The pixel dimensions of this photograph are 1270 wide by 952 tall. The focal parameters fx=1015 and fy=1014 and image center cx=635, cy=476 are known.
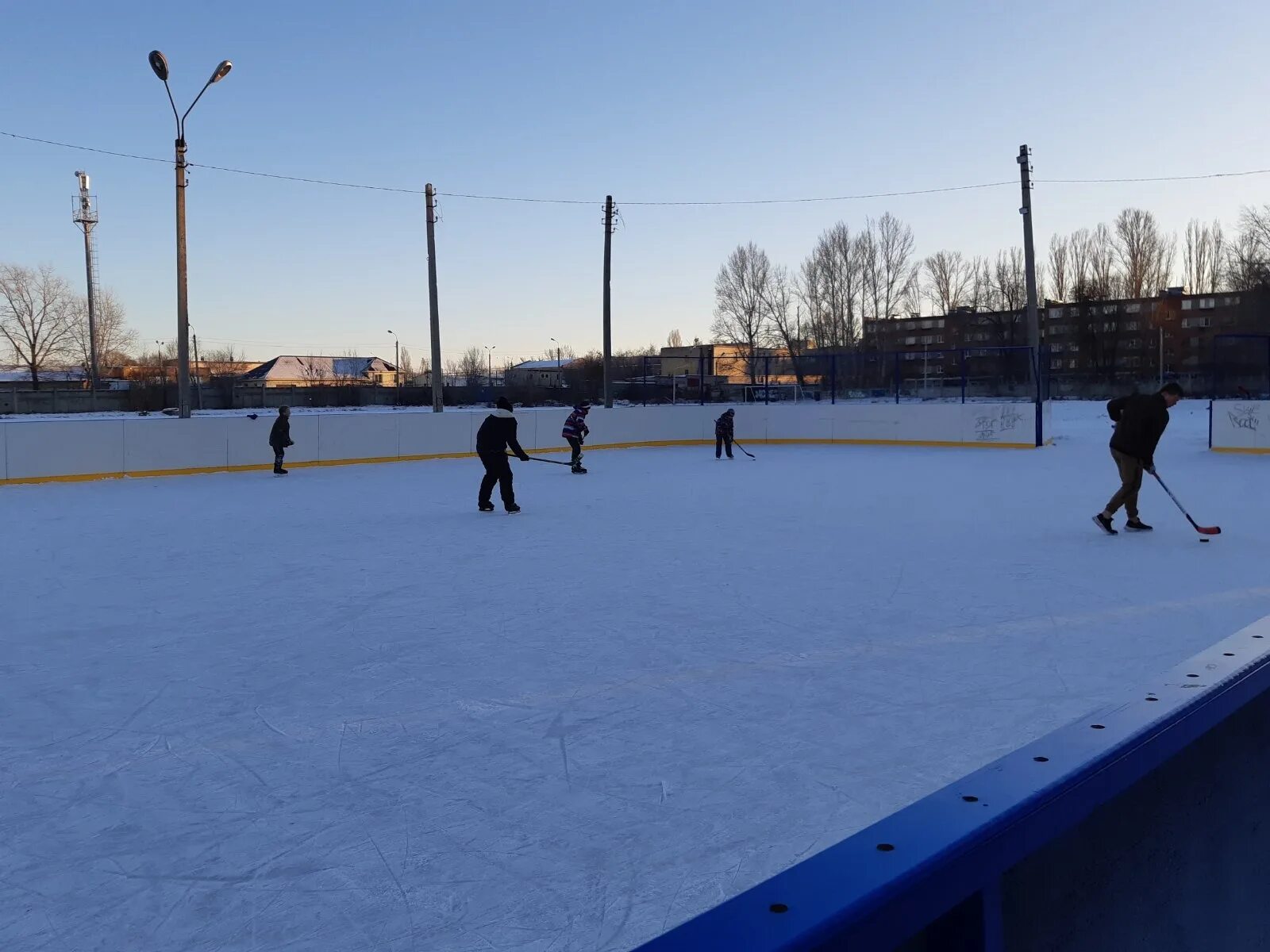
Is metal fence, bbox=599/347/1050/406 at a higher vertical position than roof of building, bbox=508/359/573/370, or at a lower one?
lower

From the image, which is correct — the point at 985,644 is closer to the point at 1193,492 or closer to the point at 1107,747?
the point at 1107,747

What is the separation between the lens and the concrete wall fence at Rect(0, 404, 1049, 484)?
16.4 m

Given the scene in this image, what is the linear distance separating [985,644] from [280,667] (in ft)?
12.5

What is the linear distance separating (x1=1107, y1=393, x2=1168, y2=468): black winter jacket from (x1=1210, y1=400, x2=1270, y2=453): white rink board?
43.6 ft

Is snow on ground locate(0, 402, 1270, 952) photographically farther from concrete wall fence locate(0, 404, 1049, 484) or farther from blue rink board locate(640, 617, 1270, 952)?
concrete wall fence locate(0, 404, 1049, 484)

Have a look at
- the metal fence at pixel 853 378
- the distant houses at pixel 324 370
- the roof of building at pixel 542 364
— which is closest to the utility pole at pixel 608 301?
the metal fence at pixel 853 378

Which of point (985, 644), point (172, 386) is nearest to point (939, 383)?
point (985, 644)

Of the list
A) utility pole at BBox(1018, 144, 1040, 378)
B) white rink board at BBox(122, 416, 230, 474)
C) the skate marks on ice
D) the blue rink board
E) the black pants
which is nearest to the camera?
the blue rink board

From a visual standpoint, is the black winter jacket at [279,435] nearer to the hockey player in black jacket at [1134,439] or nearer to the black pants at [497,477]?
the black pants at [497,477]

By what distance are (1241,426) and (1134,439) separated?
45.4 ft

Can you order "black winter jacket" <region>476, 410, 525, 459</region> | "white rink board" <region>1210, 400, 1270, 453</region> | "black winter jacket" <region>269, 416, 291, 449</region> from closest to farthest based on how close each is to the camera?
"black winter jacket" <region>476, 410, 525, 459</region> → "black winter jacket" <region>269, 416, 291, 449</region> → "white rink board" <region>1210, 400, 1270, 453</region>

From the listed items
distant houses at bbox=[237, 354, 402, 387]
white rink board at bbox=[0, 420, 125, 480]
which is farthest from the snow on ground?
distant houses at bbox=[237, 354, 402, 387]

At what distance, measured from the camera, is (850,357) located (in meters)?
27.3

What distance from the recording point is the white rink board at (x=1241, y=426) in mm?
20266
